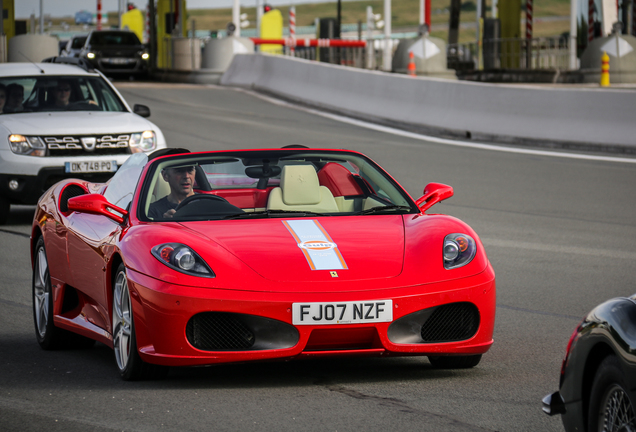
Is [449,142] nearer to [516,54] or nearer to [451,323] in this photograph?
[451,323]

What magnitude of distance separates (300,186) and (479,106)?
1525 cm

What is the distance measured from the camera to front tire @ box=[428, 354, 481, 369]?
5.78 m

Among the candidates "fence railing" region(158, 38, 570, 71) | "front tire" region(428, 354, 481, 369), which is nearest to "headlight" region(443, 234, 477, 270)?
"front tire" region(428, 354, 481, 369)

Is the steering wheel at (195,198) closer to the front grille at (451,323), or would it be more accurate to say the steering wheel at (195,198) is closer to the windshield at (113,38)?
the front grille at (451,323)

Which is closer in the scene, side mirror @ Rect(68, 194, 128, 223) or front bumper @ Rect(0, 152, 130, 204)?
side mirror @ Rect(68, 194, 128, 223)

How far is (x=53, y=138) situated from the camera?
488 inches

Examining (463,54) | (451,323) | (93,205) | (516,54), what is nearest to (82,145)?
(93,205)

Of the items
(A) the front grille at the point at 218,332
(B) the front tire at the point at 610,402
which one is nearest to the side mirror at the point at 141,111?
(A) the front grille at the point at 218,332

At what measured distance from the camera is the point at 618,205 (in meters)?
13.2

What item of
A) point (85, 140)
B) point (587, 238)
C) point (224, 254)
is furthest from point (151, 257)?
point (85, 140)

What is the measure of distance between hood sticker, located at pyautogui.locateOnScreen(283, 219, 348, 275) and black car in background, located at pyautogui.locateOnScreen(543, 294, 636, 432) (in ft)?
5.87

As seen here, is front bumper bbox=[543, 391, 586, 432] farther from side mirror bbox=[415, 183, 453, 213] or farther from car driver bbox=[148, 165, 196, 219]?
car driver bbox=[148, 165, 196, 219]

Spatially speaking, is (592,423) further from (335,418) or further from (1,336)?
(1,336)

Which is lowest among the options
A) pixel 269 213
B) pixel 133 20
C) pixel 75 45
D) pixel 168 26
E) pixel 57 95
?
pixel 269 213
